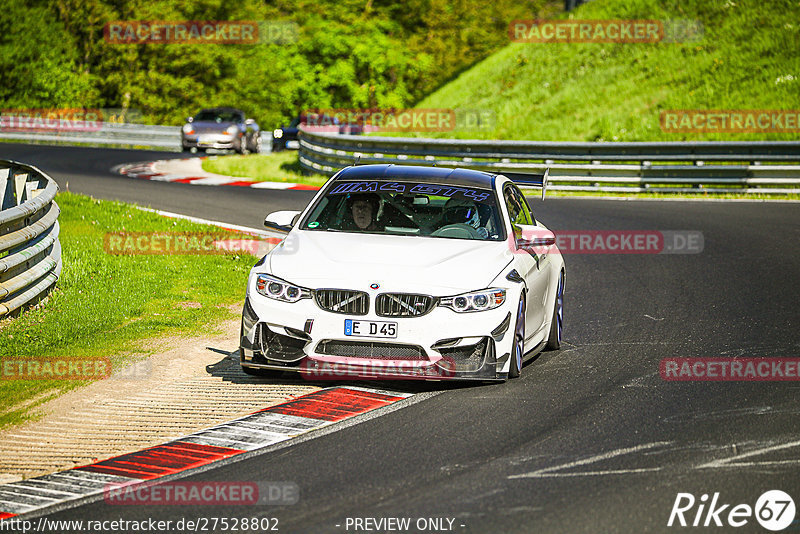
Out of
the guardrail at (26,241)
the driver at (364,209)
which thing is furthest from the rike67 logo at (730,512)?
the guardrail at (26,241)

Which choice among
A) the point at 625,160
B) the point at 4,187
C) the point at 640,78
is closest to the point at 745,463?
the point at 4,187

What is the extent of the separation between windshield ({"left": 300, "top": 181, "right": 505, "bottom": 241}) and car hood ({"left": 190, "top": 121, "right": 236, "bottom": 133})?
2894 centimetres

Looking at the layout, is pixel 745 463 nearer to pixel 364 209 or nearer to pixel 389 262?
pixel 389 262

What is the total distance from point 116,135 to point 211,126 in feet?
24.4

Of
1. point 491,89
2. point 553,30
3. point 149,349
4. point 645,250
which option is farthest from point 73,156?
point 149,349

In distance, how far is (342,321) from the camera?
741 cm

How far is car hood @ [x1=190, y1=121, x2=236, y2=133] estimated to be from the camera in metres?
37.1

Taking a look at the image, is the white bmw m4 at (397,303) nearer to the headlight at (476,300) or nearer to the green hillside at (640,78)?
the headlight at (476,300)

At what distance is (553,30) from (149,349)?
30790mm

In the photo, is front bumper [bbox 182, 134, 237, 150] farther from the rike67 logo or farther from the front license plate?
the rike67 logo

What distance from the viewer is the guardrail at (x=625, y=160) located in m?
23.3

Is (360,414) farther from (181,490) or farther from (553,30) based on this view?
(553,30)

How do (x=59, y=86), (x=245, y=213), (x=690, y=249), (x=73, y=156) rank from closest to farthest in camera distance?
(x=690, y=249), (x=245, y=213), (x=73, y=156), (x=59, y=86)

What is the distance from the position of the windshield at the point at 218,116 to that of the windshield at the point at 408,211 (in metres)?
30.0
